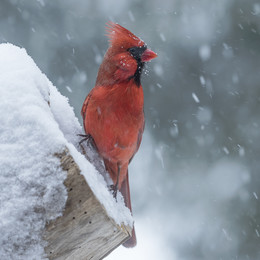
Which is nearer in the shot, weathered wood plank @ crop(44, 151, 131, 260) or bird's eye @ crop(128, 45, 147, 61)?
weathered wood plank @ crop(44, 151, 131, 260)

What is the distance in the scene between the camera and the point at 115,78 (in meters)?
1.63

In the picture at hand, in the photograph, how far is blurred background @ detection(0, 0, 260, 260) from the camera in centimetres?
370

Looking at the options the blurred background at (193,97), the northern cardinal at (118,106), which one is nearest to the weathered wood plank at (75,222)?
the northern cardinal at (118,106)

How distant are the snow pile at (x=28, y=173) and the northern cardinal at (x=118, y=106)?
0.42 metres

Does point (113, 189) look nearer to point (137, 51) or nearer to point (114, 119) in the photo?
point (114, 119)

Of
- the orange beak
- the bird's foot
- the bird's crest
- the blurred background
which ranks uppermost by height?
the bird's crest

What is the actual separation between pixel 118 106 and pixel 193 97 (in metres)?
2.32

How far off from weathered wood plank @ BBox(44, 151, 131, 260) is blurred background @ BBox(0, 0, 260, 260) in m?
2.56

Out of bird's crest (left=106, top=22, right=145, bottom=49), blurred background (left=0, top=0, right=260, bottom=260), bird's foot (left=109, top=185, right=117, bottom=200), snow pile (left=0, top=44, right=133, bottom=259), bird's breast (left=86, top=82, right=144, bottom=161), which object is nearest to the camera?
snow pile (left=0, top=44, right=133, bottom=259)

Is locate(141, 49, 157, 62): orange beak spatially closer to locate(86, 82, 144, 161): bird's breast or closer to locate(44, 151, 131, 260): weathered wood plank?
locate(86, 82, 144, 161): bird's breast

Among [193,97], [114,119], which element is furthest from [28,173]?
[193,97]

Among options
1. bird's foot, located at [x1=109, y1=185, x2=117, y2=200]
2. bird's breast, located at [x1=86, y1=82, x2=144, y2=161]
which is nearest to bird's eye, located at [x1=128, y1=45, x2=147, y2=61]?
bird's breast, located at [x1=86, y1=82, x2=144, y2=161]

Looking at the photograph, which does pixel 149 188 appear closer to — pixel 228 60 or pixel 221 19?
pixel 228 60

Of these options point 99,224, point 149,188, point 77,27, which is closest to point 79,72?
point 77,27
